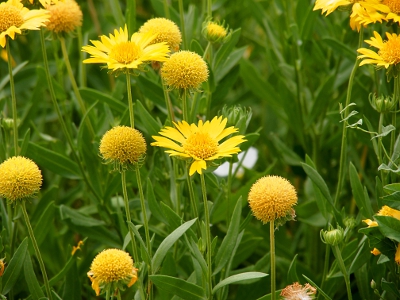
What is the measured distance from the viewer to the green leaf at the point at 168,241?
0.88 meters

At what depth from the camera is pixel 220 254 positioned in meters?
0.98

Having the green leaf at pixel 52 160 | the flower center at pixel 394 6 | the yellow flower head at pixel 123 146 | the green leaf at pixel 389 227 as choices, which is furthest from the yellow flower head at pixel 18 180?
the flower center at pixel 394 6

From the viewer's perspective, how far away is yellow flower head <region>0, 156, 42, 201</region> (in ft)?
2.88

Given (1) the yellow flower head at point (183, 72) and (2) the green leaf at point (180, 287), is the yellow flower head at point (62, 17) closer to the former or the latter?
(1) the yellow flower head at point (183, 72)

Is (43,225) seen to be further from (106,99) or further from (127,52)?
(127,52)

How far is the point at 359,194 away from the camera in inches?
42.1

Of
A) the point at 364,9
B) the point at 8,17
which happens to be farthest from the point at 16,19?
the point at 364,9

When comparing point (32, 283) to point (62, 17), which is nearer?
point (32, 283)

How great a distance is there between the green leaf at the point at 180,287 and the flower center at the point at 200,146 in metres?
0.19

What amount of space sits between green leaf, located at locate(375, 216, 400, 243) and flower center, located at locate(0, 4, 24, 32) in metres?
0.63

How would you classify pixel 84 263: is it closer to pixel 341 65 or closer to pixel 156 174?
pixel 156 174

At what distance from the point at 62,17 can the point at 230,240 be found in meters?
0.54

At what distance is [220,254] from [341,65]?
Result: 2.38 feet

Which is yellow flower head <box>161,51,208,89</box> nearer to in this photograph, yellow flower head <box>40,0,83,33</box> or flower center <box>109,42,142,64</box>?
flower center <box>109,42,142,64</box>
